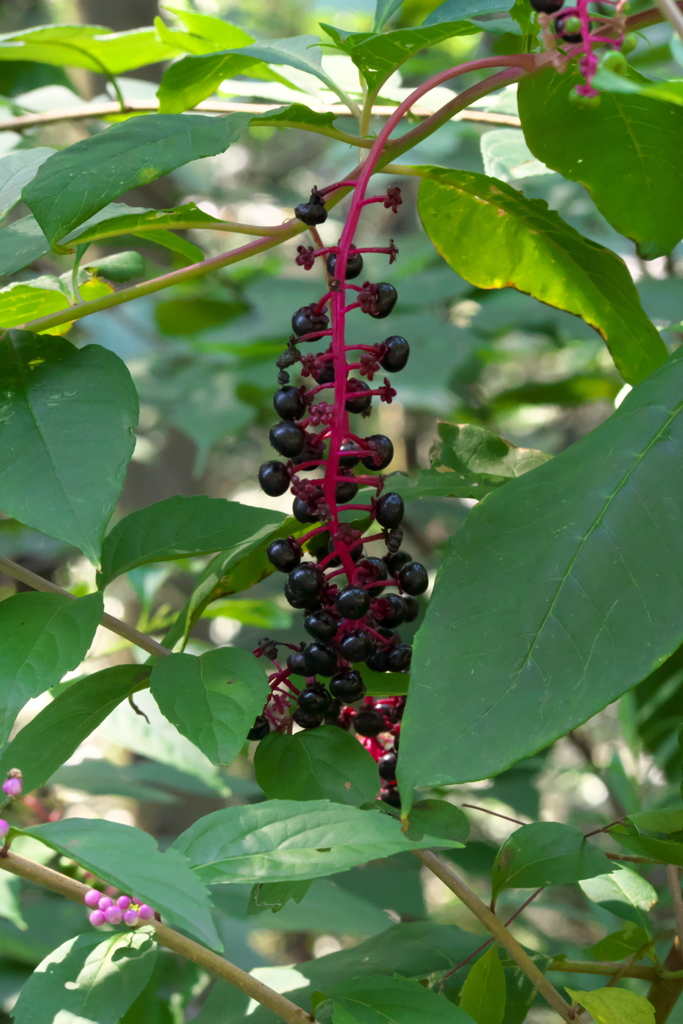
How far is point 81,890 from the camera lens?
441mm

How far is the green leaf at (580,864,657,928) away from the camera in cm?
63

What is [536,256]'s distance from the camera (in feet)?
2.06

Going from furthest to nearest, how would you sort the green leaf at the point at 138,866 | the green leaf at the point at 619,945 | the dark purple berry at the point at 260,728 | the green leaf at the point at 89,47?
the green leaf at the point at 89,47
the green leaf at the point at 619,945
the dark purple berry at the point at 260,728
the green leaf at the point at 138,866

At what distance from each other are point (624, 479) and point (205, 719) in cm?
23

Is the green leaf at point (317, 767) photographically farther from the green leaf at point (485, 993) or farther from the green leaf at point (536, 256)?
the green leaf at point (536, 256)

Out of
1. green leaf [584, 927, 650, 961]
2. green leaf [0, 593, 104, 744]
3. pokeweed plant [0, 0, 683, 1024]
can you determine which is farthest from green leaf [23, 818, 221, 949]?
green leaf [584, 927, 650, 961]

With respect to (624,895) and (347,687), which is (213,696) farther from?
(624,895)

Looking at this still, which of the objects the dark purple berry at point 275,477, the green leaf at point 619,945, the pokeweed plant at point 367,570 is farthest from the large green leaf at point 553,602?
the green leaf at point 619,945

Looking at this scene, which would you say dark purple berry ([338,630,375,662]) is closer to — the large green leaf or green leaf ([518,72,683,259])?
the large green leaf

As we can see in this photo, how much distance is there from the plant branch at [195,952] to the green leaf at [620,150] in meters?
0.46

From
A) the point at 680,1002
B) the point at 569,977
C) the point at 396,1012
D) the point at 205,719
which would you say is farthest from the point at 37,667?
the point at 569,977

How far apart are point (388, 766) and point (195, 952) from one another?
0.20 meters

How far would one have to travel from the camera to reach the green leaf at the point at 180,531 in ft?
1.76

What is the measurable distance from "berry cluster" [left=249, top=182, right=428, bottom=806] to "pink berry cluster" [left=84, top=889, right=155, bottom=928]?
4.1 inches
